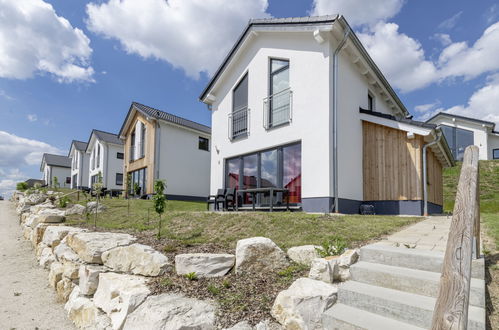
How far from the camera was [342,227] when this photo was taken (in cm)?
536

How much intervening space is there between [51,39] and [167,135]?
874 centimetres

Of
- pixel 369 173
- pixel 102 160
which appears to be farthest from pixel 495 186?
pixel 102 160

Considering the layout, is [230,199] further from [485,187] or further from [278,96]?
[485,187]

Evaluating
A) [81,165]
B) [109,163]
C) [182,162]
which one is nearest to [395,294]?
[182,162]

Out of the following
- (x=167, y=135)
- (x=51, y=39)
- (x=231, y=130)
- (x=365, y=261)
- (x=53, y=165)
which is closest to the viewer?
(x=365, y=261)

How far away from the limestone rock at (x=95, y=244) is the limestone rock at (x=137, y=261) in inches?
9.3

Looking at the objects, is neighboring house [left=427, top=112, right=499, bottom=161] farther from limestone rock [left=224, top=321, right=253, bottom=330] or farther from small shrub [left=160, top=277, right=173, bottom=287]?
limestone rock [left=224, top=321, right=253, bottom=330]

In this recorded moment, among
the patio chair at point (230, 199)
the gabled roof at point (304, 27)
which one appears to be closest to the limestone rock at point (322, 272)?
the patio chair at point (230, 199)

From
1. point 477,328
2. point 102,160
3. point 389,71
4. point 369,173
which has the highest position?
point 389,71

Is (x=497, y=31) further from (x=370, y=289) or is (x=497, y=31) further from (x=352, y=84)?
(x=370, y=289)

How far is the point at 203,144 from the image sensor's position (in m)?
21.5

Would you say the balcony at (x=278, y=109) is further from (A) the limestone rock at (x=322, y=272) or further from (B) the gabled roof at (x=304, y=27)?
(A) the limestone rock at (x=322, y=272)

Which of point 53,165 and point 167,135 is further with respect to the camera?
point 53,165

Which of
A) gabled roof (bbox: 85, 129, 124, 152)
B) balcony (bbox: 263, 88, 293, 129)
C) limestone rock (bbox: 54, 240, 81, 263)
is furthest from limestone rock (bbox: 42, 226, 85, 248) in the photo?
gabled roof (bbox: 85, 129, 124, 152)
